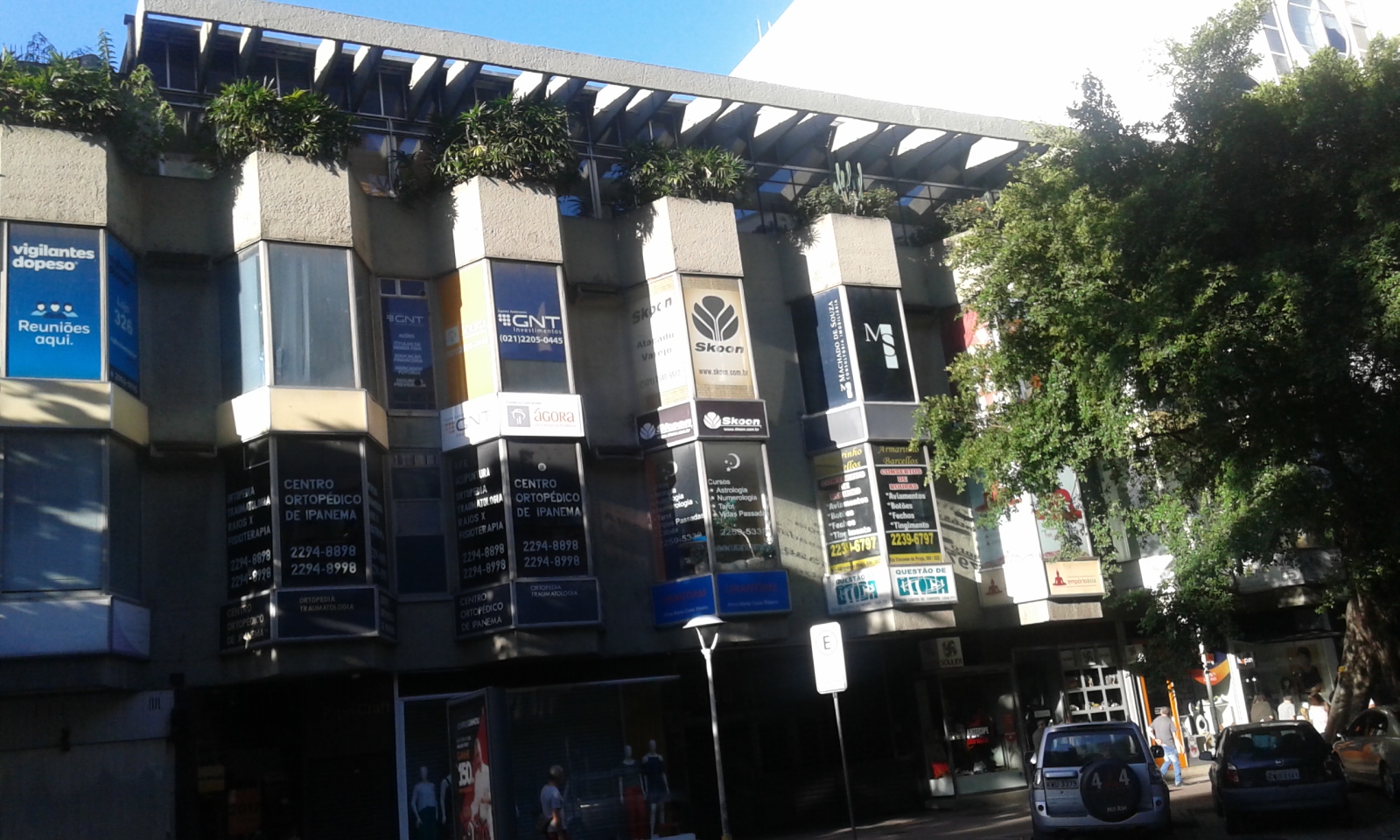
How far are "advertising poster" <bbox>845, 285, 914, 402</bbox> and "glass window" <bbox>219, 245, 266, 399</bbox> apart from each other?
35.0 ft

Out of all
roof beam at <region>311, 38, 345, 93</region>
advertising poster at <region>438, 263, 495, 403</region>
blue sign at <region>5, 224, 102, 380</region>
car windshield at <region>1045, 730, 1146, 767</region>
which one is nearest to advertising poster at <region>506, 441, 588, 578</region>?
advertising poster at <region>438, 263, 495, 403</region>

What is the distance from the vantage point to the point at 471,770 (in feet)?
42.1

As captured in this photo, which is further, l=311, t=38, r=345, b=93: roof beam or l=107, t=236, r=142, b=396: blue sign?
l=311, t=38, r=345, b=93: roof beam

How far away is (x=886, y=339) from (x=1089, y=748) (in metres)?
9.77

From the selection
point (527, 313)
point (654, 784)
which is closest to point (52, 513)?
point (527, 313)

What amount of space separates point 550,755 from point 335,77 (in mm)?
13190

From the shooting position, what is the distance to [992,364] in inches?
736

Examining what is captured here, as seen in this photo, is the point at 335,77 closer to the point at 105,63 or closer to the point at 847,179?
the point at 105,63

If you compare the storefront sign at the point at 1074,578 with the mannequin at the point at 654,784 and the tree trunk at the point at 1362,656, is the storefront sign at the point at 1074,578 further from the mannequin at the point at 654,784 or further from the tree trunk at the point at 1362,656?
the mannequin at the point at 654,784

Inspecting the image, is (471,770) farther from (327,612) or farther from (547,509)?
(547,509)

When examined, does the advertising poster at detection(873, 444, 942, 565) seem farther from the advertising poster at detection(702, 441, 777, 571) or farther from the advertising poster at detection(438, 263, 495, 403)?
the advertising poster at detection(438, 263, 495, 403)

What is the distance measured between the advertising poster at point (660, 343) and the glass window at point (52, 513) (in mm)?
9056

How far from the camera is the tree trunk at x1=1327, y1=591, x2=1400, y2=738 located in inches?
722

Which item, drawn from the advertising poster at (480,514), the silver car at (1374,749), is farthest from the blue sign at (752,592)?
the silver car at (1374,749)
